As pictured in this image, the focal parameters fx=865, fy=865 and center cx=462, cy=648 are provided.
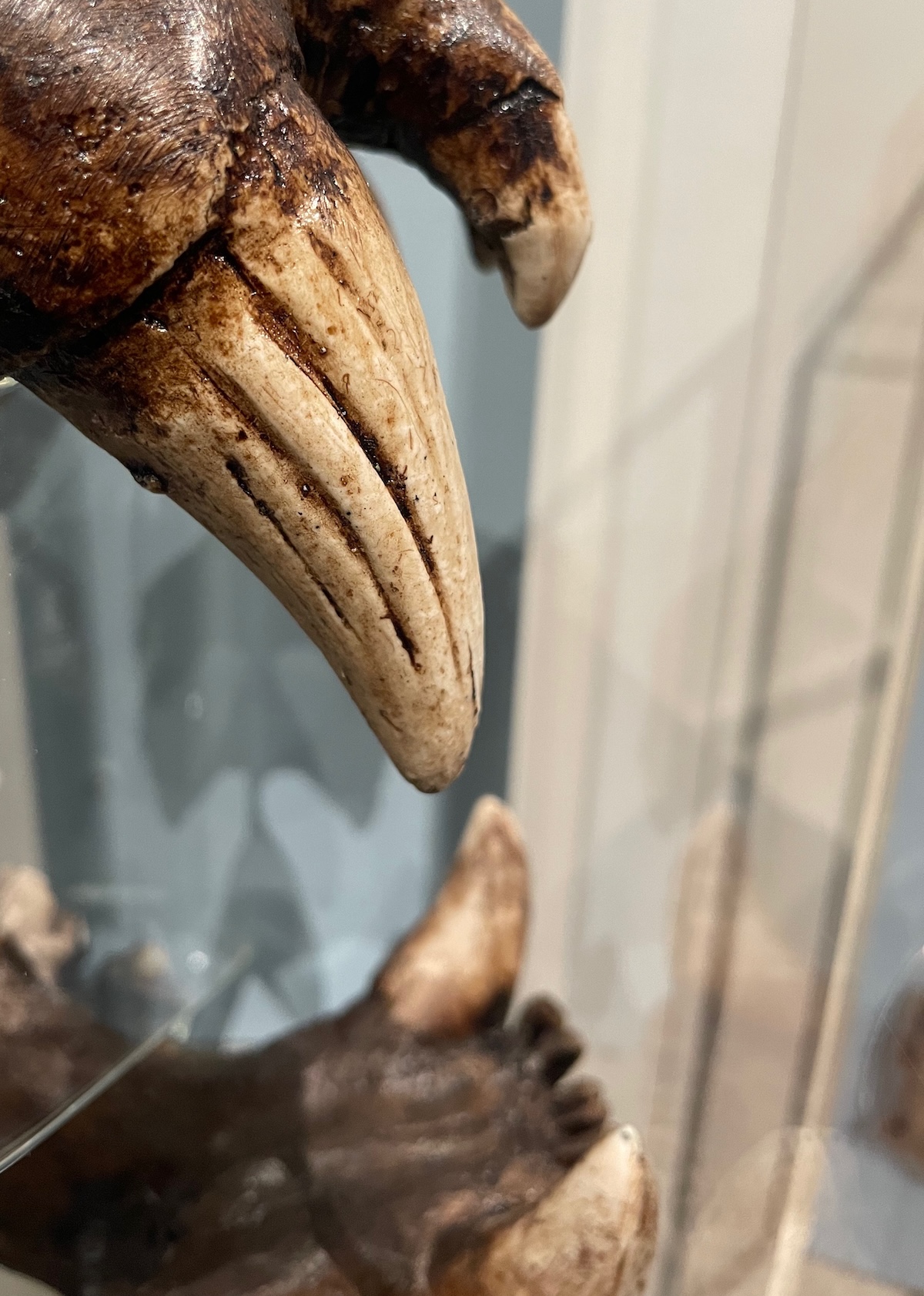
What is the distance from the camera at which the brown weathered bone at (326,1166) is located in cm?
43

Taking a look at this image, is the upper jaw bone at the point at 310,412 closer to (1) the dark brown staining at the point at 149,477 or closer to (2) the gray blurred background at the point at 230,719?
(1) the dark brown staining at the point at 149,477

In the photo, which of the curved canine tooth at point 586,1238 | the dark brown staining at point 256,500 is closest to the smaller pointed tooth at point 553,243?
the dark brown staining at point 256,500

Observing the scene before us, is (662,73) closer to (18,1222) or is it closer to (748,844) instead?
(748,844)

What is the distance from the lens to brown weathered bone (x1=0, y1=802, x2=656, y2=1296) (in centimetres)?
43

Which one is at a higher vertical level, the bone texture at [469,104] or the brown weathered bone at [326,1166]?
the bone texture at [469,104]

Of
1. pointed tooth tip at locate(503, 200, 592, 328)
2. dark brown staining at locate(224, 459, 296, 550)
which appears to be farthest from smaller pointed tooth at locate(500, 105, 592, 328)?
dark brown staining at locate(224, 459, 296, 550)

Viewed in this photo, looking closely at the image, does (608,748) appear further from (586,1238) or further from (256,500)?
(256,500)

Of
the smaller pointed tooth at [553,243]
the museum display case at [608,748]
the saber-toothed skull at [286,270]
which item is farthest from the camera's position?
the museum display case at [608,748]

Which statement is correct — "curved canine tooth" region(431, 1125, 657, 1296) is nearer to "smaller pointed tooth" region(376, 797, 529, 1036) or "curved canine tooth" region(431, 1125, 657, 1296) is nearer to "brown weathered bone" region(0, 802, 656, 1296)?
"brown weathered bone" region(0, 802, 656, 1296)

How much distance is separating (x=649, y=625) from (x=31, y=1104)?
2.18ft

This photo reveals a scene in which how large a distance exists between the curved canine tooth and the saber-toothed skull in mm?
217

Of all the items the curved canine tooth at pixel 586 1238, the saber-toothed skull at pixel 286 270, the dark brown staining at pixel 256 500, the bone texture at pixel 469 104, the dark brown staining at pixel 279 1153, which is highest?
the bone texture at pixel 469 104

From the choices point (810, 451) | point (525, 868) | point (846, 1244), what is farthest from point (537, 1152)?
point (810, 451)

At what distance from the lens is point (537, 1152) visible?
52cm
